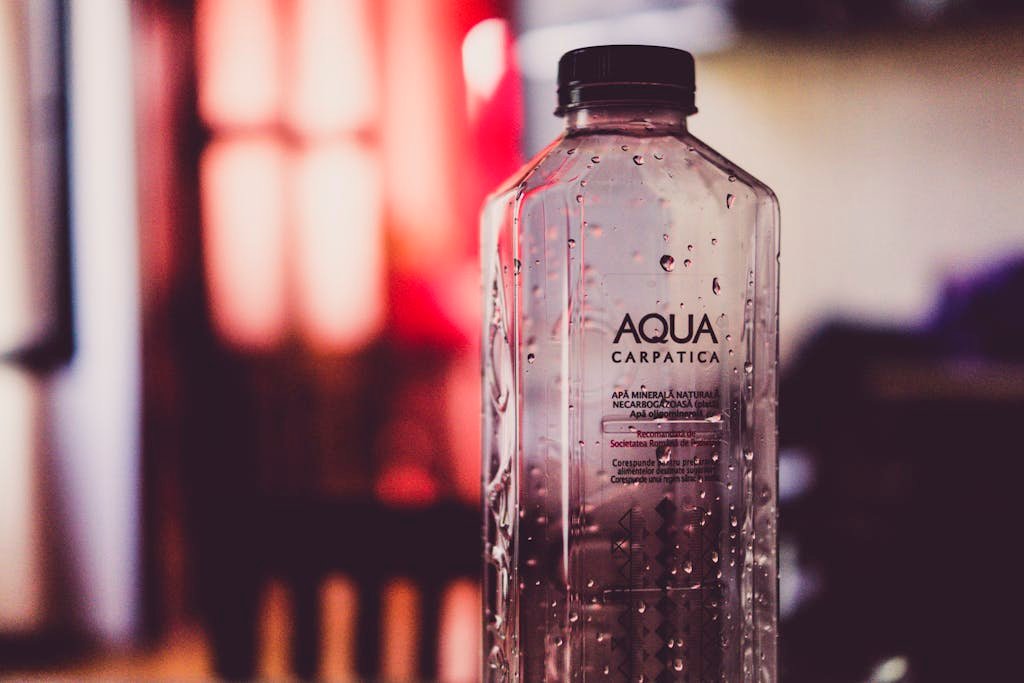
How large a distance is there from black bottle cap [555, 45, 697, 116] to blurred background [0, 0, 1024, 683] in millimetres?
591

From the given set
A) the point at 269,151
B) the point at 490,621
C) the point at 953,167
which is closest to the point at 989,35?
the point at 953,167

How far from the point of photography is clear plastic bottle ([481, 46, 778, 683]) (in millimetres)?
499

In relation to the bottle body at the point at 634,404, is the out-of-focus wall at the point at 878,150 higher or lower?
higher

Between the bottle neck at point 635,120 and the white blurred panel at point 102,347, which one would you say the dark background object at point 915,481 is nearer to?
the bottle neck at point 635,120

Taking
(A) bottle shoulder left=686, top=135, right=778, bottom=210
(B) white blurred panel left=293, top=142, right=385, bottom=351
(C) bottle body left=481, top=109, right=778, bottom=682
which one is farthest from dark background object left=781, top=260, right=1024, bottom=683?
(B) white blurred panel left=293, top=142, right=385, bottom=351

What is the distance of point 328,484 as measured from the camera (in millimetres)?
1566

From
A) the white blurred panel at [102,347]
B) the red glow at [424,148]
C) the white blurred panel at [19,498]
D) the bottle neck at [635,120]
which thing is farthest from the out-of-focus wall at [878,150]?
the white blurred panel at [19,498]

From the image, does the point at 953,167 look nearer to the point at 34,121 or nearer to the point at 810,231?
the point at 810,231

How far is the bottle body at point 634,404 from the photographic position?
0.50 metres

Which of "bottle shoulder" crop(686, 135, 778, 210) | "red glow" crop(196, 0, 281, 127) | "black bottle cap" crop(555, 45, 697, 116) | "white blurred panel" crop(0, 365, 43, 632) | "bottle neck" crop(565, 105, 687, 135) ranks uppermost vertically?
"red glow" crop(196, 0, 281, 127)

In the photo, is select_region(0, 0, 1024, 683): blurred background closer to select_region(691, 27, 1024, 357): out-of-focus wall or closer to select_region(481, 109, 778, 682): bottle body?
select_region(691, 27, 1024, 357): out-of-focus wall

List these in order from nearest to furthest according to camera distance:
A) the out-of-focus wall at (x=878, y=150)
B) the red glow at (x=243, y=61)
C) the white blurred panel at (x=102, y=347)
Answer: the out-of-focus wall at (x=878, y=150), the white blurred panel at (x=102, y=347), the red glow at (x=243, y=61)

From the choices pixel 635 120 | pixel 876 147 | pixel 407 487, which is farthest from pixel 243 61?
pixel 635 120

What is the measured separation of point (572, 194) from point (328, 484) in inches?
46.2
